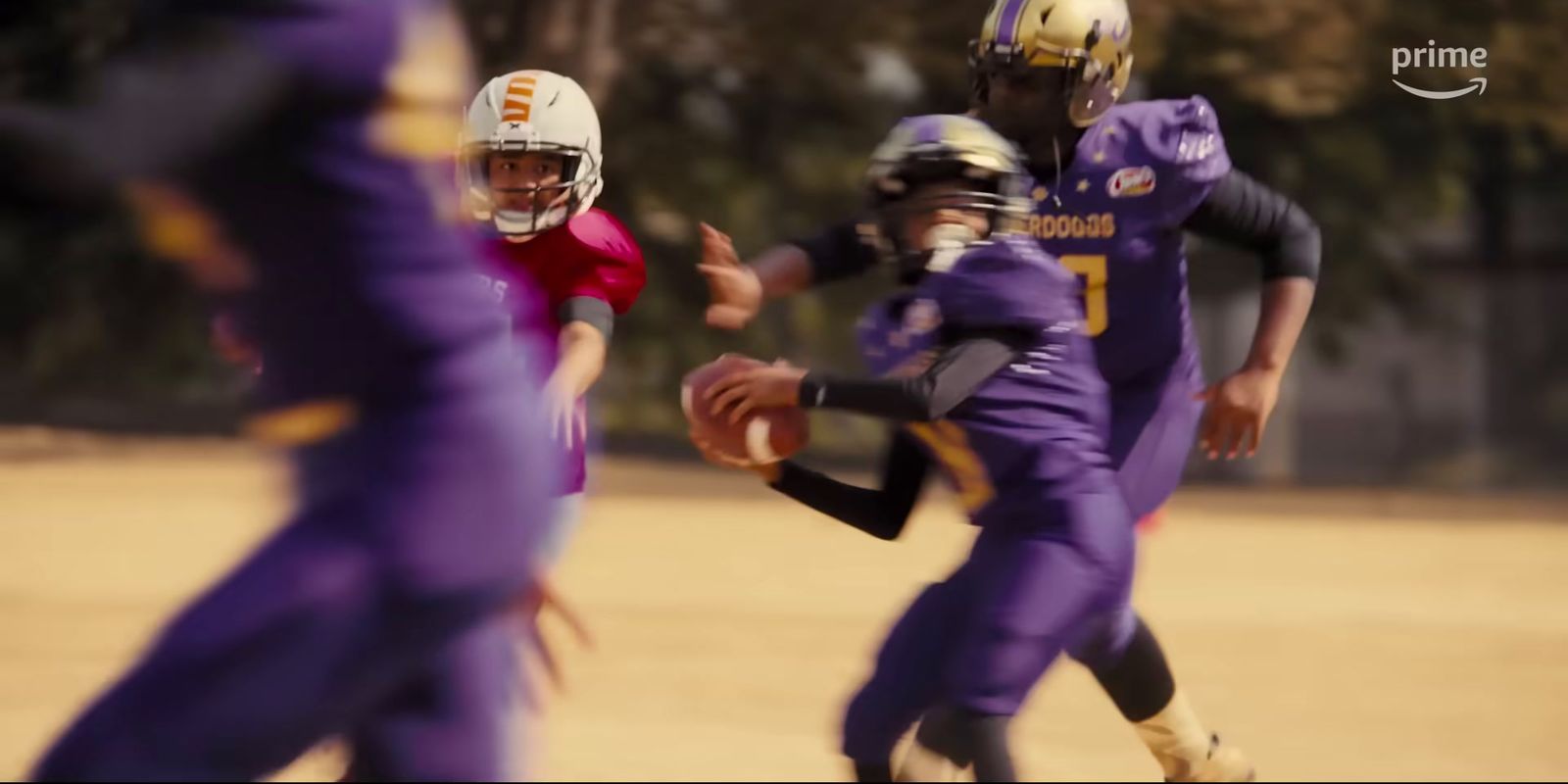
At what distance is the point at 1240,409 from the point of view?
5.66m

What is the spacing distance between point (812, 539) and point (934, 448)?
9.57m

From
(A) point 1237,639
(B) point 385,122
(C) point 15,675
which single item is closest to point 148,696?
(B) point 385,122

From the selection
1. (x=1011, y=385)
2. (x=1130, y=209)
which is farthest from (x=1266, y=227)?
(x=1011, y=385)

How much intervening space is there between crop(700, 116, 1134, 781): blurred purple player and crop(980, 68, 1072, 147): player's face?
640mm

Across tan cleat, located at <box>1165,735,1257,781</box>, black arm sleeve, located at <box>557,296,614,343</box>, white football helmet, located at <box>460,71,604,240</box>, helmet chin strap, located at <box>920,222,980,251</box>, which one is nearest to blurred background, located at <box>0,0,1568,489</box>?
white football helmet, located at <box>460,71,604,240</box>

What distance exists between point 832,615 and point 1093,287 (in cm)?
592

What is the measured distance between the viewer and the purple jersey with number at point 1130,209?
5637 mm

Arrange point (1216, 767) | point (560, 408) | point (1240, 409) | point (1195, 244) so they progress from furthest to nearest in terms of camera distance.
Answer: point (1195, 244), point (1216, 767), point (1240, 409), point (560, 408)

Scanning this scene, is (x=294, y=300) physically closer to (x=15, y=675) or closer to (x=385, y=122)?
(x=385, y=122)

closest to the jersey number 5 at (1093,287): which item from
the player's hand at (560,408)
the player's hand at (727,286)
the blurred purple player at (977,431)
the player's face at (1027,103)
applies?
the player's face at (1027,103)

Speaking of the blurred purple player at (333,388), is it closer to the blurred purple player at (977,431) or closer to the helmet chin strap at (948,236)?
the blurred purple player at (977,431)

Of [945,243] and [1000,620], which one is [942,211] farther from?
[1000,620]

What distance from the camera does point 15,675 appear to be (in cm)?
944

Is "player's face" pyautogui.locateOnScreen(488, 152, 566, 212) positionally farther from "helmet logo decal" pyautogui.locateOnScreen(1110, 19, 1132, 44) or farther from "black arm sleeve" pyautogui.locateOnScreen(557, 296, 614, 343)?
"helmet logo decal" pyautogui.locateOnScreen(1110, 19, 1132, 44)
